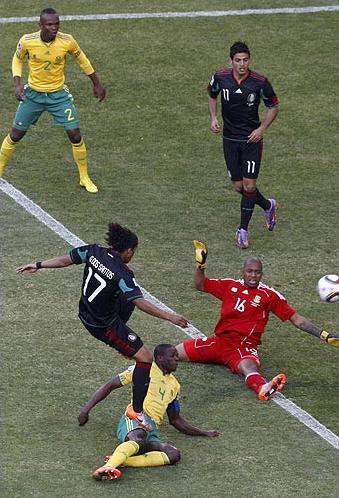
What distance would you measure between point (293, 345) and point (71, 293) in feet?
8.60

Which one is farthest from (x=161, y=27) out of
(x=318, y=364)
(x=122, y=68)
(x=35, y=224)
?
(x=318, y=364)

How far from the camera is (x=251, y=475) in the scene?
12.2 m

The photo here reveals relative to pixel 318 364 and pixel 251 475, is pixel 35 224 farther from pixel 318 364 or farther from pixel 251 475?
pixel 251 475

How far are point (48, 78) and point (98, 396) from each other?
226 inches

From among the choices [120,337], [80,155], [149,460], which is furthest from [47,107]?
[149,460]

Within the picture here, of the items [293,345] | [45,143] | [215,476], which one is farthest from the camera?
[45,143]

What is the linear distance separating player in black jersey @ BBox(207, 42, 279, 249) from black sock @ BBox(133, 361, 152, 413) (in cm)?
459

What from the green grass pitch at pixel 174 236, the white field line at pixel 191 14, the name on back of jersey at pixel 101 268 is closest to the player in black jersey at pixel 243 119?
Answer: the green grass pitch at pixel 174 236

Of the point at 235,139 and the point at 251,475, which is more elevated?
the point at 235,139

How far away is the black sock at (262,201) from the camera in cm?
1700

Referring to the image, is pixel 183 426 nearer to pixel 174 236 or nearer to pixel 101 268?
pixel 101 268

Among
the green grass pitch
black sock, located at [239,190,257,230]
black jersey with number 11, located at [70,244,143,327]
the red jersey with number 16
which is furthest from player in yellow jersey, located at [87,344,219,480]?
black sock, located at [239,190,257,230]

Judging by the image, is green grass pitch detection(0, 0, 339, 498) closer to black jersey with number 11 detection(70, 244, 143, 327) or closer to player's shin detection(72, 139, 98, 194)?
player's shin detection(72, 139, 98, 194)

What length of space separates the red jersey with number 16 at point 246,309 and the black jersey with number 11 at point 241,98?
9.96 feet
